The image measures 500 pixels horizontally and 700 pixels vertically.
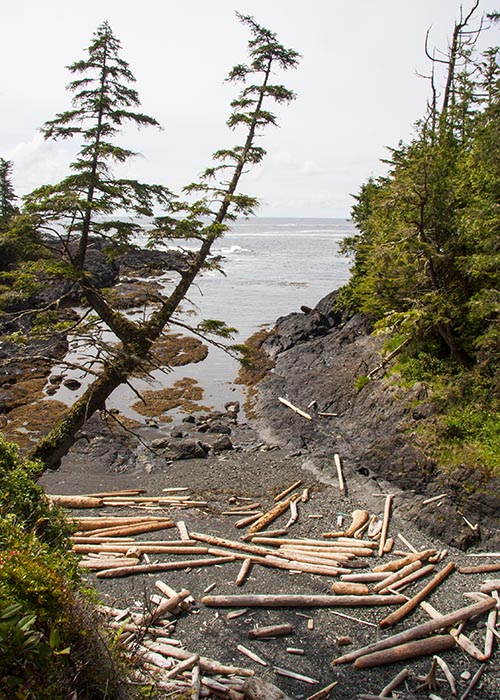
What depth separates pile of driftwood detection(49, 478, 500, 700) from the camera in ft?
26.8

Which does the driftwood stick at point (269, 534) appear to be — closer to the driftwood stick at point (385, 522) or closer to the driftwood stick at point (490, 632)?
the driftwood stick at point (385, 522)

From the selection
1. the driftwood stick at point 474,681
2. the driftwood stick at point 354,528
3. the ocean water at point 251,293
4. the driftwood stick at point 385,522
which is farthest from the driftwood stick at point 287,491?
the driftwood stick at point 474,681

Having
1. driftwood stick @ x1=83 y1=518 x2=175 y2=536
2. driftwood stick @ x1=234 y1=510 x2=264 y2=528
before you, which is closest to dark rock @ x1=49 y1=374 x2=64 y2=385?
driftwood stick @ x1=83 y1=518 x2=175 y2=536

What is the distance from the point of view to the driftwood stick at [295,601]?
1079 centimetres

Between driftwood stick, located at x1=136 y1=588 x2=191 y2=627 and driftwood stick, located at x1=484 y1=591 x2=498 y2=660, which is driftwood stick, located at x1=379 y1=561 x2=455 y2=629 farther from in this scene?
driftwood stick, located at x1=136 y1=588 x2=191 y2=627

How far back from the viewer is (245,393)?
→ 98.9 feet

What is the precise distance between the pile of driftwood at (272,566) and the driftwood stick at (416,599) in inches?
0.9

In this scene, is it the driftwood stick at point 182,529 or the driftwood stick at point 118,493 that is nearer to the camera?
the driftwood stick at point 182,529

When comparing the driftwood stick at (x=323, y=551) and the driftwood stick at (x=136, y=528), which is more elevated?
the driftwood stick at (x=136, y=528)

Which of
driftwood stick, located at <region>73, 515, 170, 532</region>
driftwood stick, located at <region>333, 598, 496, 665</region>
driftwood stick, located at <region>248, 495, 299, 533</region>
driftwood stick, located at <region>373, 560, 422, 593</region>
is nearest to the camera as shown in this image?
driftwood stick, located at <region>333, 598, 496, 665</region>

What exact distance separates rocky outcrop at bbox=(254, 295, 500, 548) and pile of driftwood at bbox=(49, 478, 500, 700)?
66.2 inches

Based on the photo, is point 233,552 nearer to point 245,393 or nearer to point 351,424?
point 351,424

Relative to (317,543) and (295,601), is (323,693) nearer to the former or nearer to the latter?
(295,601)

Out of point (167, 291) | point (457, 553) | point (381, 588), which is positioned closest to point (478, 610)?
point (381, 588)
